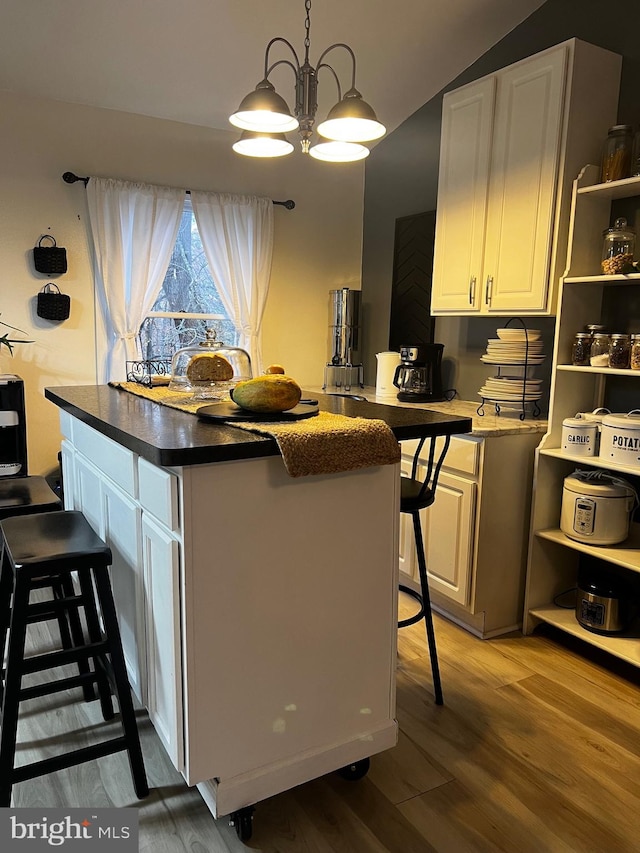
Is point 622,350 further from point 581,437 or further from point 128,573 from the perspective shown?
point 128,573

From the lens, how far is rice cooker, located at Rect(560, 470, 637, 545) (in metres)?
2.44

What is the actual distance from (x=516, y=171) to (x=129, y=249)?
7.01ft

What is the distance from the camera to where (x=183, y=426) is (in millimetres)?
1614

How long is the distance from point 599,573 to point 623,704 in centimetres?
53

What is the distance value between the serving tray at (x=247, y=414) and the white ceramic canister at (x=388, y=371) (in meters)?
1.68

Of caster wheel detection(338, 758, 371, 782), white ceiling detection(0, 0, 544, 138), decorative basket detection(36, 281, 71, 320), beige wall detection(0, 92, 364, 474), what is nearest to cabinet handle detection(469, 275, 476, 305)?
white ceiling detection(0, 0, 544, 138)

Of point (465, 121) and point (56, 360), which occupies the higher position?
point (465, 121)

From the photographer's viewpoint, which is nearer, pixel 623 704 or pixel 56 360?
pixel 623 704

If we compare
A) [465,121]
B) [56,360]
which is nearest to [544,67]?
[465,121]

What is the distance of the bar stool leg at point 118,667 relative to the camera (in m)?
1.68

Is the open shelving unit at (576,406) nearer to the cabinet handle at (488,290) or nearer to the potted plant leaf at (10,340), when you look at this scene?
the cabinet handle at (488,290)

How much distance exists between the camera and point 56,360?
11.7 ft

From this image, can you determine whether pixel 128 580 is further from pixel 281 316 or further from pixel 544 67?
pixel 281 316

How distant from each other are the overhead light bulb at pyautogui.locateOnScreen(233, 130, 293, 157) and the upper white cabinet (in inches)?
41.1
